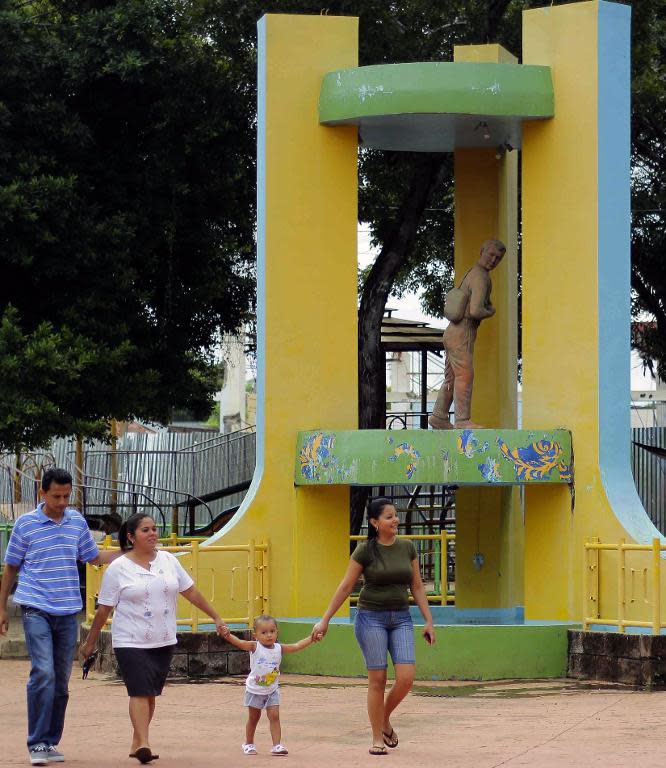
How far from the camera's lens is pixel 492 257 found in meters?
15.3

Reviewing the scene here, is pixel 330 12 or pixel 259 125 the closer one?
pixel 259 125

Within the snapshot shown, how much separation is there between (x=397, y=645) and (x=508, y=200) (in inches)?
326

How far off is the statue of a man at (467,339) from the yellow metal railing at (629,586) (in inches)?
80.1

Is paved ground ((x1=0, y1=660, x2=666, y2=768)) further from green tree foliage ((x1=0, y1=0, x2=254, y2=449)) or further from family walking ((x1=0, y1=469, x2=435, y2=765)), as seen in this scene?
green tree foliage ((x1=0, y1=0, x2=254, y2=449))

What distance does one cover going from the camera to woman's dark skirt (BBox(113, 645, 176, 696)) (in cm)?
902

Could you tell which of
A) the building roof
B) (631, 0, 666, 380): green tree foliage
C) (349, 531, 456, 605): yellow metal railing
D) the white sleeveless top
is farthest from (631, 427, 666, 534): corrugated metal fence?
the white sleeveless top

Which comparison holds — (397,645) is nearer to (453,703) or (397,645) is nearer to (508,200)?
(453,703)

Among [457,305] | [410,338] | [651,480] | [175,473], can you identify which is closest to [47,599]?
[457,305]

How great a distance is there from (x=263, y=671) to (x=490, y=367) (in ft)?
25.2

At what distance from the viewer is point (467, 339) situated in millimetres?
15641

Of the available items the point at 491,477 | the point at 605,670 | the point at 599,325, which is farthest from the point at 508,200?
the point at 605,670

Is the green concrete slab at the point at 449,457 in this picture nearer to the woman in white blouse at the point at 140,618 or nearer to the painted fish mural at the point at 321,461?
the painted fish mural at the point at 321,461

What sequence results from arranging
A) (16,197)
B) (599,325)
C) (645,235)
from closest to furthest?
1. (599,325)
2. (16,197)
3. (645,235)

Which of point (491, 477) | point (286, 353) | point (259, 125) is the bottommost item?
point (491, 477)
